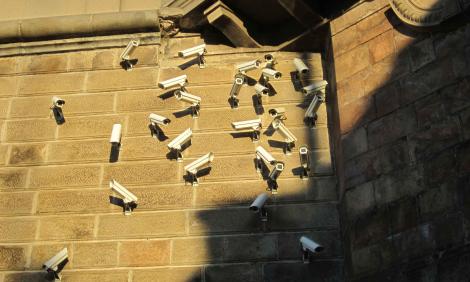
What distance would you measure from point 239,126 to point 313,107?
719 mm

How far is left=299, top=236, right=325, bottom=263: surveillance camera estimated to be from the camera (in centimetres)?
643

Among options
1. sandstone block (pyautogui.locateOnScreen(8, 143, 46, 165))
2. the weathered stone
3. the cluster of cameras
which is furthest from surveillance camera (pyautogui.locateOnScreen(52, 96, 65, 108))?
the weathered stone

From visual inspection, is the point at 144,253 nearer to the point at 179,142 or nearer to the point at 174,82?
the point at 179,142

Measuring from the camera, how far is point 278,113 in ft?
24.2

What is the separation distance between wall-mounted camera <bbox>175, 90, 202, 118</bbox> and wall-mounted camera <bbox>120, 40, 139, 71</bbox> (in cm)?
71

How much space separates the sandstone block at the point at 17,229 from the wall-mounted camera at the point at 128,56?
189 centimetres

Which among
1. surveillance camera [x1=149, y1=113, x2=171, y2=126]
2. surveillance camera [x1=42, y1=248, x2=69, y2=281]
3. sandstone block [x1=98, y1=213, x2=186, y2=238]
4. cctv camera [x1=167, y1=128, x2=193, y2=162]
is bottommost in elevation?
surveillance camera [x1=42, y1=248, x2=69, y2=281]

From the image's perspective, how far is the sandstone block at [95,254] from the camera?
22.6 ft

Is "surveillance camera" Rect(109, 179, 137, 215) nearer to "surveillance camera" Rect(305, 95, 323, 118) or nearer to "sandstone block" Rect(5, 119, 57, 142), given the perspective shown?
"sandstone block" Rect(5, 119, 57, 142)

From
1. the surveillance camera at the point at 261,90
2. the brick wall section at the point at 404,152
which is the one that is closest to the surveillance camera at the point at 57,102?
the surveillance camera at the point at 261,90

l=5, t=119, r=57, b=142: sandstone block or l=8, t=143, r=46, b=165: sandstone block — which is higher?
l=5, t=119, r=57, b=142: sandstone block

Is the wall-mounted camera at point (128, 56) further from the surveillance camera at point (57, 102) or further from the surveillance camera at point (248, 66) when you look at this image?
the surveillance camera at point (248, 66)

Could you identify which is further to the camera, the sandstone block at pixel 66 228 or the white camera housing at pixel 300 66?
the white camera housing at pixel 300 66

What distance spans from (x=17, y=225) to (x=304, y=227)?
2640 mm
